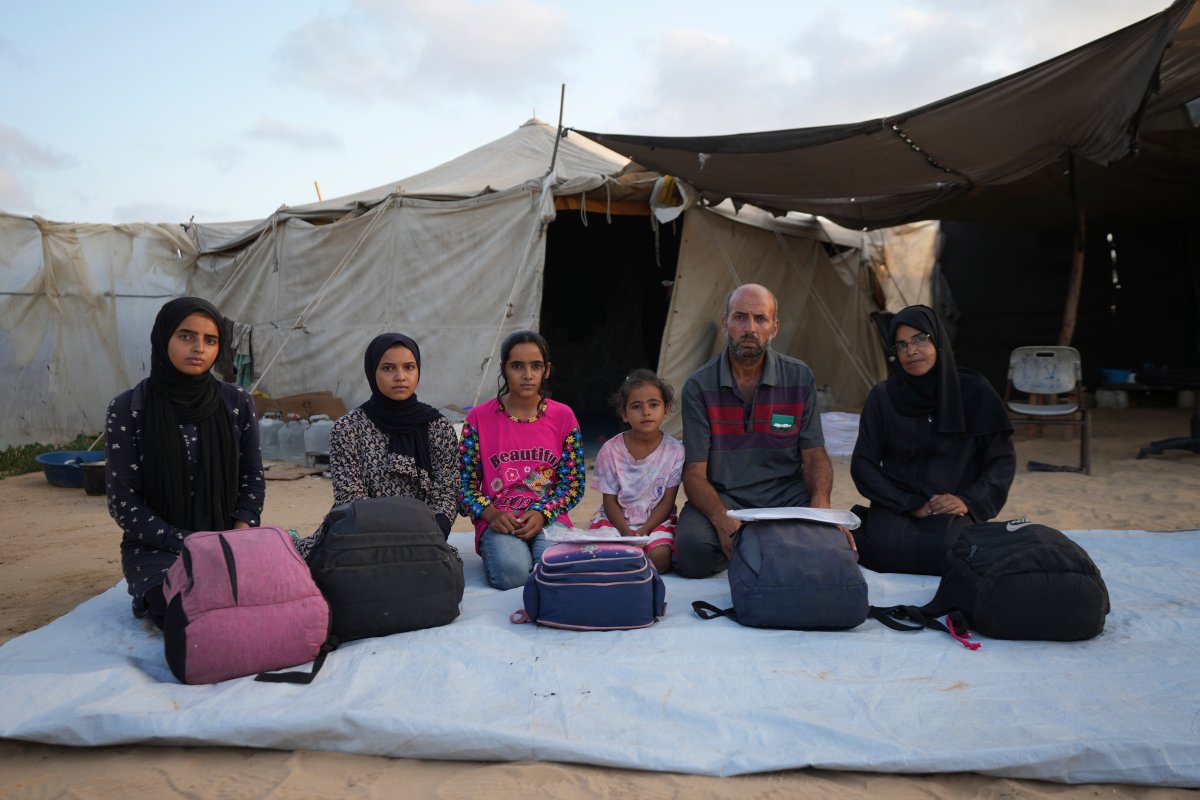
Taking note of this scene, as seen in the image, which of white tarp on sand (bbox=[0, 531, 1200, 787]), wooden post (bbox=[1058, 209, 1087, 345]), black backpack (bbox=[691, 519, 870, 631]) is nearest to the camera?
Answer: white tarp on sand (bbox=[0, 531, 1200, 787])

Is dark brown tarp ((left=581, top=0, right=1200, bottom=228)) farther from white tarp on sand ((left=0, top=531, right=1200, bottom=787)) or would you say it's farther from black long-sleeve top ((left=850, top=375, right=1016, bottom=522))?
white tarp on sand ((left=0, top=531, right=1200, bottom=787))

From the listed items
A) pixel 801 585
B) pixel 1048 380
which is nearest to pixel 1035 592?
pixel 801 585

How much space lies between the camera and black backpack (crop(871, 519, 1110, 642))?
232 centimetres

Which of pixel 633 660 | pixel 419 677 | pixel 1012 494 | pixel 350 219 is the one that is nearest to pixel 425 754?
pixel 419 677

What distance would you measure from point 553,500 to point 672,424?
4254mm

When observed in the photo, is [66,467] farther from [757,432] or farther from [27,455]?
[757,432]

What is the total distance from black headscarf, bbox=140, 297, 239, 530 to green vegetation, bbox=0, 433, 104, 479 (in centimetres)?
540

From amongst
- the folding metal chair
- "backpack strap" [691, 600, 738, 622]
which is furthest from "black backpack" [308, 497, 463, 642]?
the folding metal chair

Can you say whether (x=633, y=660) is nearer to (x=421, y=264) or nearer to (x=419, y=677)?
(x=419, y=677)

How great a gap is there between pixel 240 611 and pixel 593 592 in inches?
38.9

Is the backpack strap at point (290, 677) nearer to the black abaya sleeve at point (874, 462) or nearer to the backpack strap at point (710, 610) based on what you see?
the backpack strap at point (710, 610)

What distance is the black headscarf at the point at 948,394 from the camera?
3061 mm

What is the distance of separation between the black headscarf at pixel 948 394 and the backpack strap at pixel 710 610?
1153 mm

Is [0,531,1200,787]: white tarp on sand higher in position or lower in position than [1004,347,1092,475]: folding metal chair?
lower
